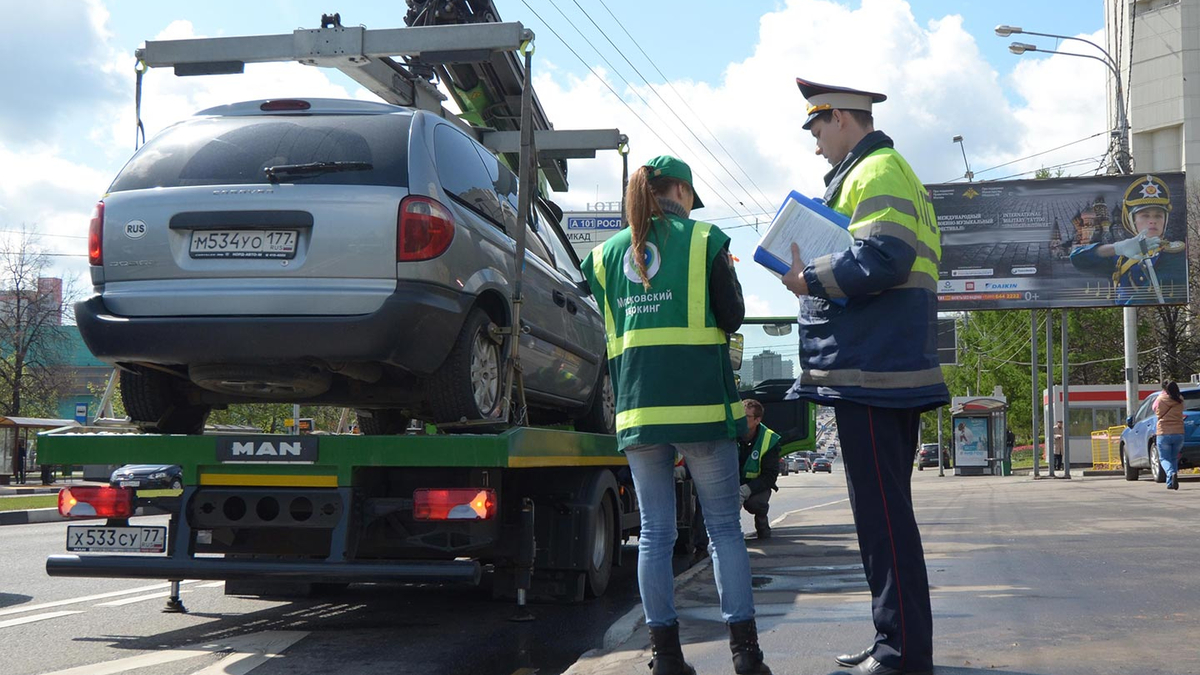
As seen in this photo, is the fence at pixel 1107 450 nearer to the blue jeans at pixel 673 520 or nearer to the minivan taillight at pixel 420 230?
the minivan taillight at pixel 420 230

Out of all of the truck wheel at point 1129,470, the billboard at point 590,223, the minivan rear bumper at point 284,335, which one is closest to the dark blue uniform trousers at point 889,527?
the minivan rear bumper at point 284,335

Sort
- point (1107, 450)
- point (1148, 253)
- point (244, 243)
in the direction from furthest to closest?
1. point (1107, 450)
2. point (1148, 253)
3. point (244, 243)

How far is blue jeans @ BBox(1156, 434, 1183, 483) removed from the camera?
18141 mm

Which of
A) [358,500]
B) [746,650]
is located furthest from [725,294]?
[358,500]

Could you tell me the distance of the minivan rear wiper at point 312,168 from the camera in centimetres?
572

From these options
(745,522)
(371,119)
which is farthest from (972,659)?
(745,522)

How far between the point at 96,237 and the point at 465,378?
1.83 meters

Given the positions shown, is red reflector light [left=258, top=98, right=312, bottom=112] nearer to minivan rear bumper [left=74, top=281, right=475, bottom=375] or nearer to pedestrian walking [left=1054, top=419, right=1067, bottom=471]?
minivan rear bumper [left=74, top=281, right=475, bottom=375]

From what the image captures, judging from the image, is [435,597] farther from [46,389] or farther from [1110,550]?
[46,389]

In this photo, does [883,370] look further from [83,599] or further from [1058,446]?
[1058,446]

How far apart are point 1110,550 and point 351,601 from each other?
16.1ft

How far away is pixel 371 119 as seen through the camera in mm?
6090

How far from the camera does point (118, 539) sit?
5664mm

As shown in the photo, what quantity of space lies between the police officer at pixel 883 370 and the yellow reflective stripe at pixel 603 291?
76 centimetres
